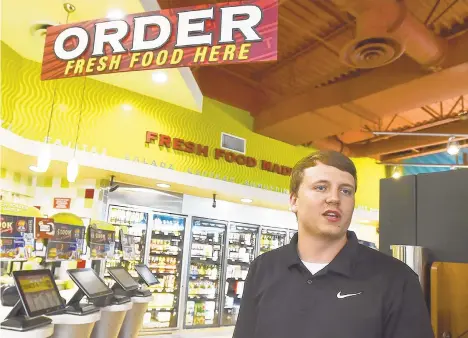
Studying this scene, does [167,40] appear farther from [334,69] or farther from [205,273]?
[205,273]

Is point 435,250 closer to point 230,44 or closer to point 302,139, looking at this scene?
point 230,44

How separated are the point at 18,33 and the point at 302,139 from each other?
5652mm

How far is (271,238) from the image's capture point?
967 centimetres

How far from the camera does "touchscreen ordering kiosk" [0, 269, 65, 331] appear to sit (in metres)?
2.71

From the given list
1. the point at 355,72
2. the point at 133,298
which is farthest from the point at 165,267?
the point at 355,72

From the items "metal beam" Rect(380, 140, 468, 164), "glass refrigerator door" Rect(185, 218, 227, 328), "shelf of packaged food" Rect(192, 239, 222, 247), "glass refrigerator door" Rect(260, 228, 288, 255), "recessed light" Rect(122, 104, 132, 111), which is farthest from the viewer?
"metal beam" Rect(380, 140, 468, 164)

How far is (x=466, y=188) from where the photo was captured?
7.40ft

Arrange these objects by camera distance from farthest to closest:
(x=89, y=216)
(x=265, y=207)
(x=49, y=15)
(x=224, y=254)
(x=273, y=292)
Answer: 1. (x=265, y=207)
2. (x=224, y=254)
3. (x=89, y=216)
4. (x=49, y=15)
5. (x=273, y=292)

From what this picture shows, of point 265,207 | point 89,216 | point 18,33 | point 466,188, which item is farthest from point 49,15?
point 265,207

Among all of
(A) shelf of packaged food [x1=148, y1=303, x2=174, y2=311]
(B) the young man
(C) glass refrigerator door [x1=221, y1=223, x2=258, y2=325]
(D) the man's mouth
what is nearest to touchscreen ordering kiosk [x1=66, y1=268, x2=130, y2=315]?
(B) the young man

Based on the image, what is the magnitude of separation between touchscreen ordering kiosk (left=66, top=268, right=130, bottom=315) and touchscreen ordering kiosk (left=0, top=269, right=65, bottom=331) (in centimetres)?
20

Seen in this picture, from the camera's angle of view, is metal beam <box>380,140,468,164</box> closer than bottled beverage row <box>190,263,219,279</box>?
No

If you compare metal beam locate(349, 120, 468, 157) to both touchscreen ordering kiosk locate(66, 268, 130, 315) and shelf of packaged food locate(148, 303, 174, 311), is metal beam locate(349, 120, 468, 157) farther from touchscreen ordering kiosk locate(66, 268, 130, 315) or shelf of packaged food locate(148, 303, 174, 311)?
touchscreen ordering kiosk locate(66, 268, 130, 315)

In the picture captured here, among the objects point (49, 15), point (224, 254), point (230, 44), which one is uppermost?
point (49, 15)
